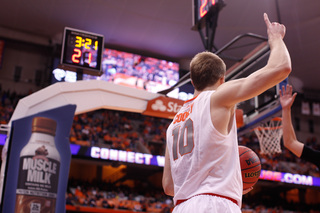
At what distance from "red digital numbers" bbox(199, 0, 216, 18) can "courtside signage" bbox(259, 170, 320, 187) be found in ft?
34.2

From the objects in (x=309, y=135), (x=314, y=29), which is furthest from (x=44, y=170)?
(x=309, y=135)

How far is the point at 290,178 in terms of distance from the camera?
17.1m

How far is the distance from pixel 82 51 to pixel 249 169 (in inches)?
213

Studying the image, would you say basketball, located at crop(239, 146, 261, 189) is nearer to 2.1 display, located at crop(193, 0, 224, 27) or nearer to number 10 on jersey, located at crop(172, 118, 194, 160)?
number 10 on jersey, located at crop(172, 118, 194, 160)

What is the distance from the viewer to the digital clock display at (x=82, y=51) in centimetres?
732

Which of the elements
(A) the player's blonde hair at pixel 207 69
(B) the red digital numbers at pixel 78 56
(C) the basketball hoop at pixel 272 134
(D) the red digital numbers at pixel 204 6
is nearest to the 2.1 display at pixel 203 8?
(D) the red digital numbers at pixel 204 6

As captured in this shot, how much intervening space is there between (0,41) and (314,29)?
12.6 metres

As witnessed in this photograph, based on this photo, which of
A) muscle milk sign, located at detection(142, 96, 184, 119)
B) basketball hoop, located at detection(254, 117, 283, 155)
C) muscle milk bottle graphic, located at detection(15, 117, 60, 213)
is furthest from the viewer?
basketball hoop, located at detection(254, 117, 283, 155)

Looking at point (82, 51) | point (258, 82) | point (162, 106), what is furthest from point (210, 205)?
point (82, 51)

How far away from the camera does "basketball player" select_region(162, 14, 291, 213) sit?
2066 mm

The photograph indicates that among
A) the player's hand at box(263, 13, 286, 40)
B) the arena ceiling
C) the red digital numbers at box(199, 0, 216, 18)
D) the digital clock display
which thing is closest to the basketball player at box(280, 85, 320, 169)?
the player's hand at box(263, 13, 286, 40)

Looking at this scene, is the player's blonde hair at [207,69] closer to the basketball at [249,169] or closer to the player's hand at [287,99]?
the basketball at [249,169]

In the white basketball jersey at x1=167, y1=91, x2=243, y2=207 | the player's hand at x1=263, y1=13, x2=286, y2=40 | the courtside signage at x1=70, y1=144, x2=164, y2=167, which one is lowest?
the white basketball jersey at x1=167, y1=91, x2=243, y2=207

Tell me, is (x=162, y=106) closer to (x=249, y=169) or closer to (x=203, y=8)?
(x=203, y=8)
